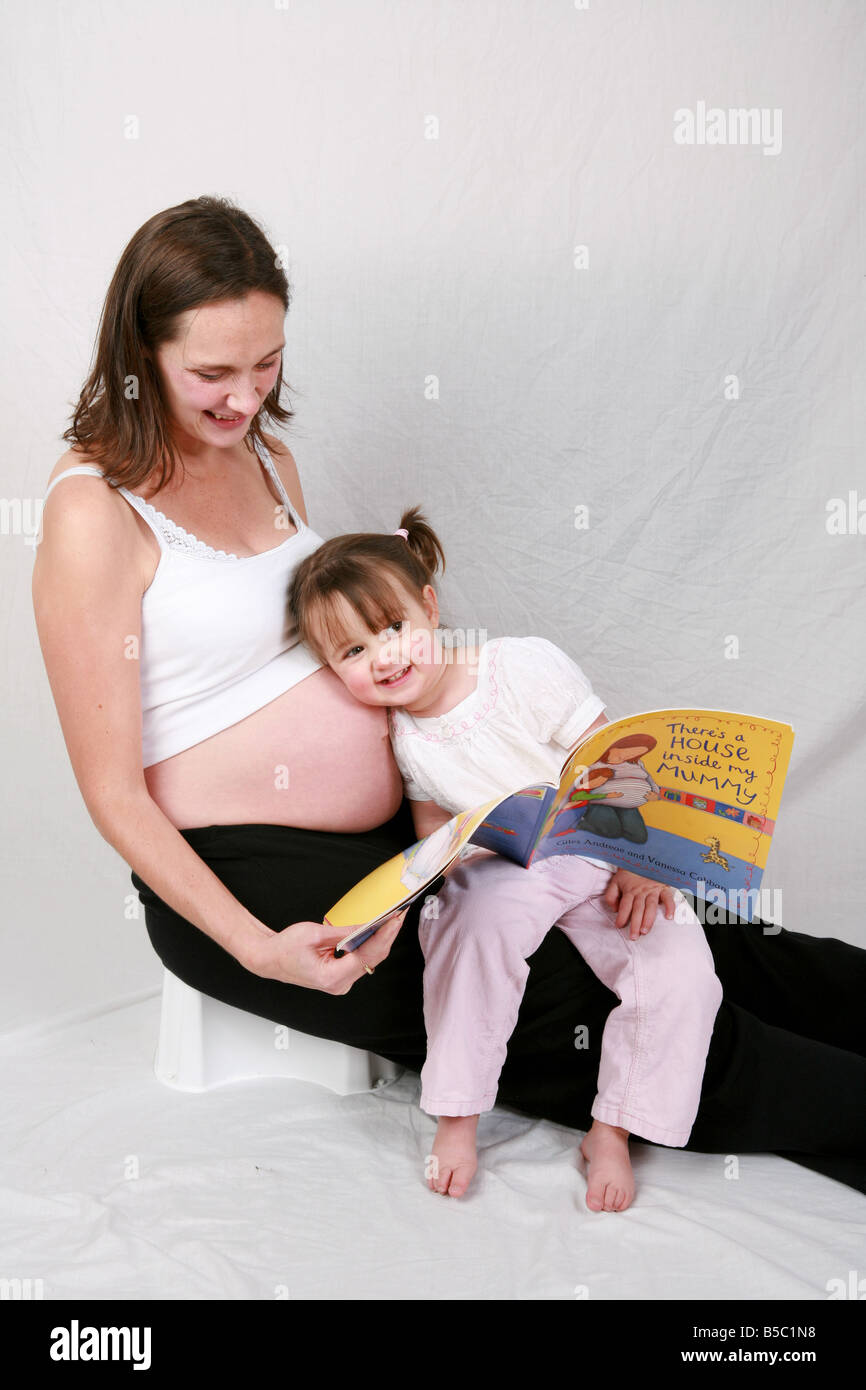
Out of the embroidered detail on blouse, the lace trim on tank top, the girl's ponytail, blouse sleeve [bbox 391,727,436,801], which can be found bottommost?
blouse sleeve [bbox 391,727,436,801]

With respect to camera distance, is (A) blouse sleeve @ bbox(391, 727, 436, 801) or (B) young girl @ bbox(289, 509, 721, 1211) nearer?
(B) young girl @ bbox(289, 509, 721, 1211)

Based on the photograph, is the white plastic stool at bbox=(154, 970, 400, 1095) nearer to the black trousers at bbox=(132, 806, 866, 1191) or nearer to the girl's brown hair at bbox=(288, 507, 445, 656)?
the black trousers at bbox=(132, 806, 866, 1191)

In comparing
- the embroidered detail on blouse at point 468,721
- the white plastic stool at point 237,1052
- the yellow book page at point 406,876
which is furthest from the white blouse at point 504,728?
the white plastic stool at point 237,1052

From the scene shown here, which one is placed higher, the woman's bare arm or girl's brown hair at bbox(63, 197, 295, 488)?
girl's brown hair at bbox(63, 197, 295, 488)

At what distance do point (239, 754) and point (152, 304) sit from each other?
1.94 feet

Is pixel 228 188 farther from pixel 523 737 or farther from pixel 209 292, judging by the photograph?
pixel 523 737

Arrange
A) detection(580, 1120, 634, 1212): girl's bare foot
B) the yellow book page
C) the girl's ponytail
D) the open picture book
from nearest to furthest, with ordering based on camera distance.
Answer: the yellow book page < the open picture book < detection(580, 1120, 634, 1212): girl's bare foot < the girl's ponytail

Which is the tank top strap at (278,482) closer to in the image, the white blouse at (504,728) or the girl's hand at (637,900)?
the white blouse at (504,728)

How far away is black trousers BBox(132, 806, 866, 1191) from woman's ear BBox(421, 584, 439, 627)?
0.34 m

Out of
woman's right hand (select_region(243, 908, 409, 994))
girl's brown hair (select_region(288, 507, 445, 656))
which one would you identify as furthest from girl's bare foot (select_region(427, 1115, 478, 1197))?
girl's brown hair (select_region(288, 507, 445, 656))

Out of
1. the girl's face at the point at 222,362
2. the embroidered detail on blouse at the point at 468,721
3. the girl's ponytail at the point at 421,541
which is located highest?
the girl's face at the point at 222,362

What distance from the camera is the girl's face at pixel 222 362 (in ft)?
5.10

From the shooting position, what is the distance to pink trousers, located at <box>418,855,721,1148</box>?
61.2 inches

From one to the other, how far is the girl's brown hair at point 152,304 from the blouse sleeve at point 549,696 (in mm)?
546
